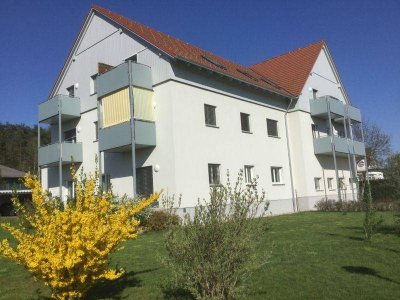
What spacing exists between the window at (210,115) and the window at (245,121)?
2.45 m

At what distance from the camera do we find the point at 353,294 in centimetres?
548

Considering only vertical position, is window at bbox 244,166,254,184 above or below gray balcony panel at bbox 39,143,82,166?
below

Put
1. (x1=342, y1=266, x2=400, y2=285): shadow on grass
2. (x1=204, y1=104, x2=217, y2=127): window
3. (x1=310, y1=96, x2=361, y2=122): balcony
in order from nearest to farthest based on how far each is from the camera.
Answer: (x1=342, y1=266, x2=400, y2=285): shadow on grass
(x1=204, y1=104, x2=217, y2=127): window
(x1=310, y1=96, x2=361, y2=122): balcony

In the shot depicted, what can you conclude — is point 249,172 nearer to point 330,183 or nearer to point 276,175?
point 276,175

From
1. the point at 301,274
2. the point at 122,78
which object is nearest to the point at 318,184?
the point at 122,78

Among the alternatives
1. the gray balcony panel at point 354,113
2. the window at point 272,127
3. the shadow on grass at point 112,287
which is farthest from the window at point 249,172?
the shadow on grass at point 112,287

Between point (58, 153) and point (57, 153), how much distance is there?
115mm

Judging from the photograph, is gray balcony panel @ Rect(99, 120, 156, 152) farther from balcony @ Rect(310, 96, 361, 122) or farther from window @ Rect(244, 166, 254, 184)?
balcony @ Rect(310, 96, 361, 122)

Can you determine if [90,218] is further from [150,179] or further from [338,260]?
[150,179]

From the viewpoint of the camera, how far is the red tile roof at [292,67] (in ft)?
85.7

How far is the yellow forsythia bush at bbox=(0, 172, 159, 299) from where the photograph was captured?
501cm

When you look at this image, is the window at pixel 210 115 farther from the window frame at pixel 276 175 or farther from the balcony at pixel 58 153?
the balcony at pixel 58 153

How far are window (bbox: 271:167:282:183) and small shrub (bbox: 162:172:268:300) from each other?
18333 millimetres

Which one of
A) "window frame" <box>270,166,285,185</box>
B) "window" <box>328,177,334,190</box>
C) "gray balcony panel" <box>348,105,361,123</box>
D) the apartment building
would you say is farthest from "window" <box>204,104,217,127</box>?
"gray balcony panel" <box>348,105,361,123</box>
